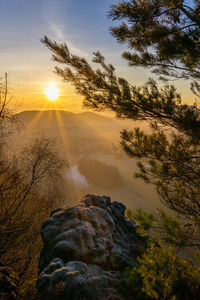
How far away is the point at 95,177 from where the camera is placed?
5003 centimetres

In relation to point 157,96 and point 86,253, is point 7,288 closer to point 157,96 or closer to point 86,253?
point 86,253

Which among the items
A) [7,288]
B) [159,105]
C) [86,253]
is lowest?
[7,288]

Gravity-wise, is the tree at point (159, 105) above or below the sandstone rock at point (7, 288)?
above

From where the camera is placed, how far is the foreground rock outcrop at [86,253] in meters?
3.21

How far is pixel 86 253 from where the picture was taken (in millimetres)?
4242

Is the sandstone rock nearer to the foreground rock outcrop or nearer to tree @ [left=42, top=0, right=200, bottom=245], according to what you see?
the foreground rock outcrop

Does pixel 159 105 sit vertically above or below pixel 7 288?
above

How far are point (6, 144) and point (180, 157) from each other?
6.02 m

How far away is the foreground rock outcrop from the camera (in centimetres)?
321

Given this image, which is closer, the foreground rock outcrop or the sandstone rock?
the foreground rock outcrop

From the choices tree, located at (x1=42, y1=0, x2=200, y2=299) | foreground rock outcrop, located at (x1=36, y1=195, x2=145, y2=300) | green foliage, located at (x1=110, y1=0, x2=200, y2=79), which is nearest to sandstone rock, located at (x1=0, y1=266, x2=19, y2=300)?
foreground rock outcrop, located at (x1=36, y1=195, x2=145, y2=300)

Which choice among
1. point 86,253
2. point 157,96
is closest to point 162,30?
point 157,96

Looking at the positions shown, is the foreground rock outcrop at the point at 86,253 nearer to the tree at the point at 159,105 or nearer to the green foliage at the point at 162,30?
the tree at the point at 159,105

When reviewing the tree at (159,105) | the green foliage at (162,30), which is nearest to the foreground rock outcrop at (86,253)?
the tree at (159,105)
